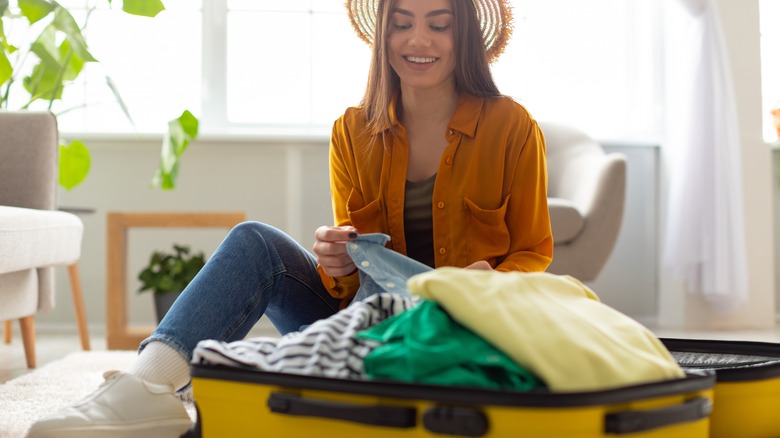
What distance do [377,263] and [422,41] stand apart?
1.44 ft

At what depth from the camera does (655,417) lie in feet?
3.11

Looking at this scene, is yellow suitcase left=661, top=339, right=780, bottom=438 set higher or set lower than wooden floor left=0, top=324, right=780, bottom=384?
higher

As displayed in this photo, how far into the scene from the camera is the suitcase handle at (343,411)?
93 cm

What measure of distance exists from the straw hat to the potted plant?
164cm

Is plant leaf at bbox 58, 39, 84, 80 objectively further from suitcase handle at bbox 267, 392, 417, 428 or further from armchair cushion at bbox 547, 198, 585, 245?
suitcase handle at bbox 267, 392, 417, 428

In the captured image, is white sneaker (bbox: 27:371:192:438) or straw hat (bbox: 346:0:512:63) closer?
white sneaker (bbox: 27:371:192:438)

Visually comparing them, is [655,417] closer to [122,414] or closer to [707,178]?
[122,414]

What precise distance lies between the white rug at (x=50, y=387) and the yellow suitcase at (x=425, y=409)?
0.62 meters

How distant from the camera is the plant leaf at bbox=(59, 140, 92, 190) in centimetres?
316

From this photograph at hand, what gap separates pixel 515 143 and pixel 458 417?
75cm

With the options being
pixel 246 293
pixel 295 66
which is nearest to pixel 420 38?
pixel 246 293

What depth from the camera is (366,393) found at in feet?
3.13

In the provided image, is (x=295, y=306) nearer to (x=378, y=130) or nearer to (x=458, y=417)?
(x=378, y=130)

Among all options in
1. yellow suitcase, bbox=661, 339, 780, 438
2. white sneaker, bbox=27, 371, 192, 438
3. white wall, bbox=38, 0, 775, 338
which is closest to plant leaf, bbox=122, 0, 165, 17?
white wall, bbox=38, 0, 775, 338
